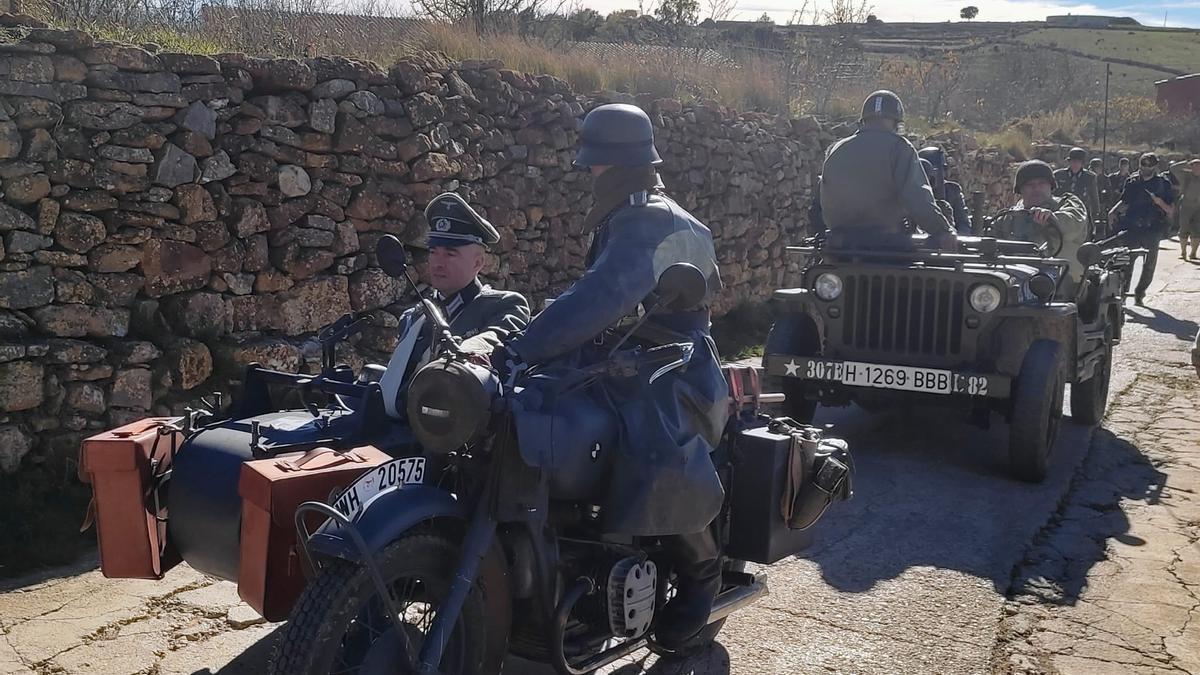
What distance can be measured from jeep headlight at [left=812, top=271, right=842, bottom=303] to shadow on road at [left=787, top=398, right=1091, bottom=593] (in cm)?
106

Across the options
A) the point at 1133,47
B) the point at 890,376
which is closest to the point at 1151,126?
the point at 1133,47

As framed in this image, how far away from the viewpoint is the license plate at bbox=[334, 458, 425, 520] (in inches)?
123

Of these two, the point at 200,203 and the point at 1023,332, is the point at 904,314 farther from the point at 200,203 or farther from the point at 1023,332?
the point at 200,203

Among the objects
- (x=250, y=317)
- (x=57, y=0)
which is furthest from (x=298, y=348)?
(x=57, y=0)

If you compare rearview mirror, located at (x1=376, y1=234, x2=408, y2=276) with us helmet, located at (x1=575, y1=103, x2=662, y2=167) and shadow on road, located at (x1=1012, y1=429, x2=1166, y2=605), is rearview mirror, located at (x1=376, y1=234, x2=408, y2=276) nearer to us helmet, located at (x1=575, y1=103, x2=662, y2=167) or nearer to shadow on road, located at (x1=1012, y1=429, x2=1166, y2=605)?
us helmet, located at (x1=575, y1=103, x2=662, y2=167)

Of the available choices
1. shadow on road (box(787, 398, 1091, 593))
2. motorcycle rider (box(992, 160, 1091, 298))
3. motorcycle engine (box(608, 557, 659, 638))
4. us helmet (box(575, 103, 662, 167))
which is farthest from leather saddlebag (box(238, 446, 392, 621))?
motorcycle rider (box(992, 160, 1091, 298))

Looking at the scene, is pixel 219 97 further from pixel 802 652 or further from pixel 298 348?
pixel 802 652

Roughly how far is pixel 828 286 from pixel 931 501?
5.36 ft

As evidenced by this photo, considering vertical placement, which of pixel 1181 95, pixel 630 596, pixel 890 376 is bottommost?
pixel 630 596

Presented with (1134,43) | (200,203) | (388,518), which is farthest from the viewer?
(1134,43)

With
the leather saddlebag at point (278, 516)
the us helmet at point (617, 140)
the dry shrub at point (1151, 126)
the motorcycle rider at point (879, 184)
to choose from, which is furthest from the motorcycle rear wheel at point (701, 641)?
the dry shrub at point (1151, 126)

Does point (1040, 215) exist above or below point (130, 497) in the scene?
Result: above

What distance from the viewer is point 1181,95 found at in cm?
4816

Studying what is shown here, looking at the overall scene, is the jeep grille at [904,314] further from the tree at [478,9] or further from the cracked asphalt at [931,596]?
the tree at [478,9]
